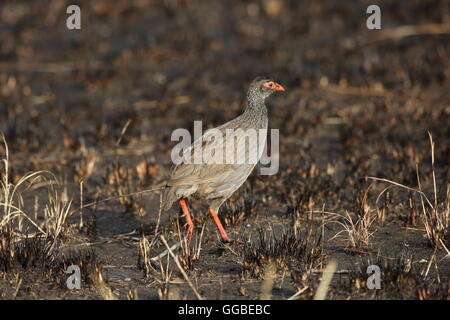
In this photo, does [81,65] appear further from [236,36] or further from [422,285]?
[422,285]

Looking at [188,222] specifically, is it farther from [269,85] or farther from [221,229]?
[269,85]

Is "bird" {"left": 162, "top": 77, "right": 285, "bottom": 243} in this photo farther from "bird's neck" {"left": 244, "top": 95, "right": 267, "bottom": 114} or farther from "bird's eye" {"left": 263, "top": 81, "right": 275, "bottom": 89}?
"bird's eye" {"left": 263, "top": 81, "right": 275, "bottom": 89}

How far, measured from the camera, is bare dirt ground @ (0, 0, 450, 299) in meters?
5.98

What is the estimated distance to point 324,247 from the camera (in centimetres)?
663

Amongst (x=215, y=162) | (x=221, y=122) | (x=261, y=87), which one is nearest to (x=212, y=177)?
(x=215, y=162)

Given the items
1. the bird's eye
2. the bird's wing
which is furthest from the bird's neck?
the bird's wing

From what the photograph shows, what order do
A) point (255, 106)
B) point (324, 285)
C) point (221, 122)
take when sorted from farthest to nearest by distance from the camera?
point (221, 122)
point (255, 106)
point (324, 285)

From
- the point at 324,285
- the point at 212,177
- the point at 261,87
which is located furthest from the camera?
the point at 261,87

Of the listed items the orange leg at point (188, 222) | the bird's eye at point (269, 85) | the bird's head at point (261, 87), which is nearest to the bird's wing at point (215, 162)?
the orange leg at point (188, 222)

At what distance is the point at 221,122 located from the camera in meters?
10.9

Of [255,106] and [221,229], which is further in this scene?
[255,106]

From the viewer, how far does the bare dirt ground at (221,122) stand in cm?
598

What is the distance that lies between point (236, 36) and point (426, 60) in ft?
14.3
